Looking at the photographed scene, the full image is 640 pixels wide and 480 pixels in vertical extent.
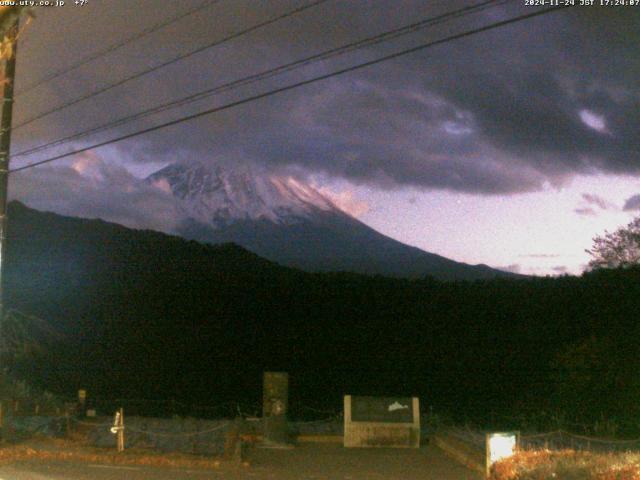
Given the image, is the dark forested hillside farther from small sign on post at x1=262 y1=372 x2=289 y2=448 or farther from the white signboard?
the white signboard

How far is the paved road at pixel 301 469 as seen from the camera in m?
16.4

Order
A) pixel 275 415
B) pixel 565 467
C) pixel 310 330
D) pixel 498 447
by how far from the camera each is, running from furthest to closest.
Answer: pixel 310 330
pixel 275 415
pixel 498 447
pixel 565 467

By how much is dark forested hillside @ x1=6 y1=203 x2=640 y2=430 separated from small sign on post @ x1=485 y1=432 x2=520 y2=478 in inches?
788

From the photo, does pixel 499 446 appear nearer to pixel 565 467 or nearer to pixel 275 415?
pixel 565 467

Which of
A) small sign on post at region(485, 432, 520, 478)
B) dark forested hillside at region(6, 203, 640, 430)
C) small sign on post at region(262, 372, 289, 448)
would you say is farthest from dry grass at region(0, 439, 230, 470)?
dark forested hillside at region(6, 203, 640, 430)

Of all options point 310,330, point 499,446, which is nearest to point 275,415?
point 499,446

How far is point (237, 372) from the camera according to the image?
190 feet

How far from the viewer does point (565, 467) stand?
12055 millimetres

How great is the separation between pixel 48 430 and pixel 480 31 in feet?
57.0

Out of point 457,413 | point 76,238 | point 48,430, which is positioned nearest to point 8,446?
point 48,430

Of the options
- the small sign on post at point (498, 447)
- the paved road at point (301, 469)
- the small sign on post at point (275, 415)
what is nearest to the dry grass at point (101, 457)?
the paved road at point (301, 469)

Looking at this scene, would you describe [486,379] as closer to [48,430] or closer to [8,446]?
[48,430]

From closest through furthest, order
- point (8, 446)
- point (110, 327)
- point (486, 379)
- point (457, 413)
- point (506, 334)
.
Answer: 1. point (8, 446)
2. point (457, 413)
3. point (486, 379)
4. point (506, 334)
5. point (110, 327)

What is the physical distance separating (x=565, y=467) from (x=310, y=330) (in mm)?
59002
